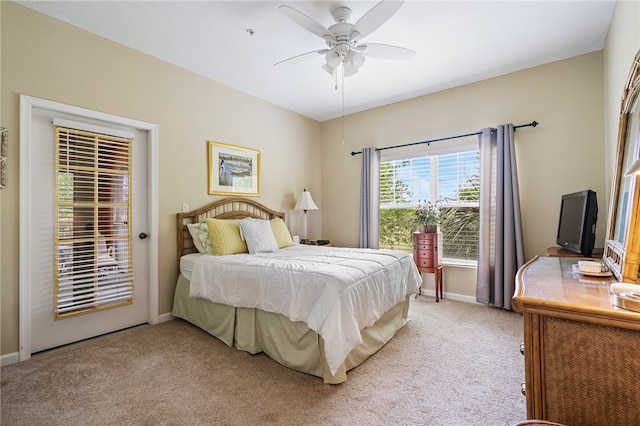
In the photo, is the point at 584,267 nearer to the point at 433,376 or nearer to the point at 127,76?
the point at 433,376

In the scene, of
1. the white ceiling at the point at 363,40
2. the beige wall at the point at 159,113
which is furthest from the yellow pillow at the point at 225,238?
the white ceiling at the point at 363,40

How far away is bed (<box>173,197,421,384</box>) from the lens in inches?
78.6

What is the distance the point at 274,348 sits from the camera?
7.56 feet

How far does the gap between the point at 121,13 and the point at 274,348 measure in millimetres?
2996

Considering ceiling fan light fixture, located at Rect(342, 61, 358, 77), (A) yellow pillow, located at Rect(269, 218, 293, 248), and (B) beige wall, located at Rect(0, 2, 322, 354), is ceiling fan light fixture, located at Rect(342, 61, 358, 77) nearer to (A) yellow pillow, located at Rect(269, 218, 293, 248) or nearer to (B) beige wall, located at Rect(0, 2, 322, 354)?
(B) beige wall, located at Rect(0, 2, 322, 354)

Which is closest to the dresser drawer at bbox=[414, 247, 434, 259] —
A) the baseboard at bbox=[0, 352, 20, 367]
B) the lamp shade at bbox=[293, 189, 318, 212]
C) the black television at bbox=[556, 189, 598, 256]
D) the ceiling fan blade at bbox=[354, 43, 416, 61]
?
the black television at bbox=[556, 189, 598, 256]

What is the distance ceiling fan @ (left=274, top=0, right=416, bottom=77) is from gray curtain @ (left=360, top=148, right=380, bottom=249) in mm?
1947

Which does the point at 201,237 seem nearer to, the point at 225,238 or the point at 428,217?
the point at 225,238

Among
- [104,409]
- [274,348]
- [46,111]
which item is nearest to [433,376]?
[274,348]

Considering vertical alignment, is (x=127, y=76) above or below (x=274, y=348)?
above

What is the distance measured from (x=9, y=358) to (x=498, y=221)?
4.70 m

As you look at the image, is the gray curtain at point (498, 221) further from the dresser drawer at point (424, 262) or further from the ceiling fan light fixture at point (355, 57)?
the ceiling fan light fixture at point (355, 57)

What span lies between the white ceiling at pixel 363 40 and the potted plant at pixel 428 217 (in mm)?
1598

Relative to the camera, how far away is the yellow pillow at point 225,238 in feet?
10.3
